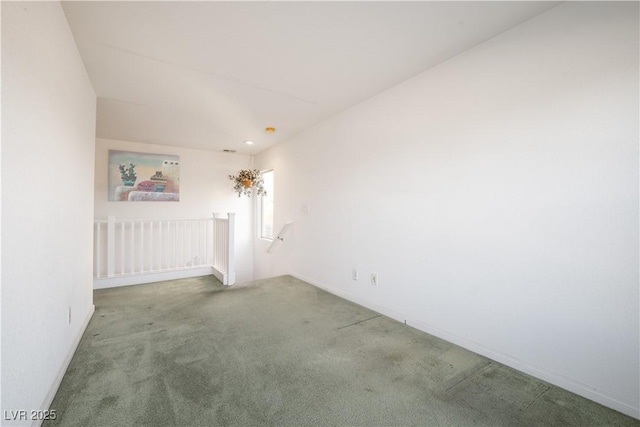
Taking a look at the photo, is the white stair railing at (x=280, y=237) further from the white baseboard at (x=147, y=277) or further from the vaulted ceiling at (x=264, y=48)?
the vaulted ceiling at (x=264, y=48)

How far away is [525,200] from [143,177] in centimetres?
535

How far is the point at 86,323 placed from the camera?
2.55m

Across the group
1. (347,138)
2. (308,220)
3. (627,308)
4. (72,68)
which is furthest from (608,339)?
(72,68)

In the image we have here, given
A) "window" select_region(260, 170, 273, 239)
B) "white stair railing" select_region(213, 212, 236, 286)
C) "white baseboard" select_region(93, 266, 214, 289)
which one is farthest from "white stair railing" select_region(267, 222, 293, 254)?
"white baseboard" select_region(93, 266, 214, 289)

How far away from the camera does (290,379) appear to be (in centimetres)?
178

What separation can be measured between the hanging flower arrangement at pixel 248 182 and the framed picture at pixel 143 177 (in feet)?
3.46

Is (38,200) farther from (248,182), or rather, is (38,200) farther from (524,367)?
(248,182)

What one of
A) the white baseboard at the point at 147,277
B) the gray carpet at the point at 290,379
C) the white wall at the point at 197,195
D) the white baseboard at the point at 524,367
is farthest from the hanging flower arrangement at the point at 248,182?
the white baseboard at the point at 524,367

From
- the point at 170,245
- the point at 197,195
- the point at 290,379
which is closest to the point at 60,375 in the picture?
the point at 290,379

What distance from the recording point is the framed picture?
15.0 ft

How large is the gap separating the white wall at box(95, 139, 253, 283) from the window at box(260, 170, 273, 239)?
377 mm

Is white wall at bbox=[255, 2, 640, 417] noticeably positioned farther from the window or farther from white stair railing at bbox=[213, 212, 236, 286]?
the window

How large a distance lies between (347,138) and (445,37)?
150cm

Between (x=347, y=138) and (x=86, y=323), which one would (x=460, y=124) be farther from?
(x=86, y=323)
